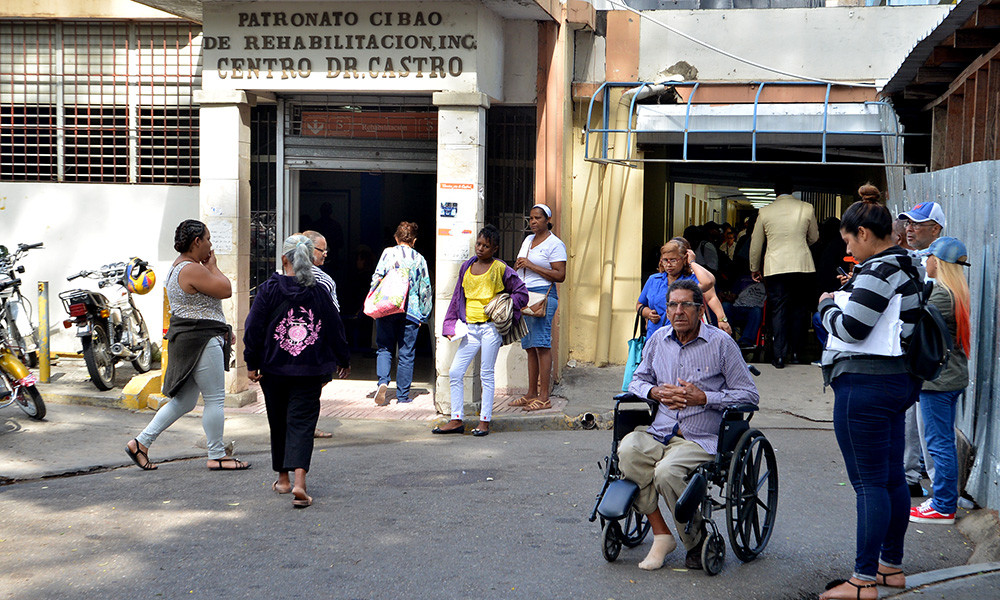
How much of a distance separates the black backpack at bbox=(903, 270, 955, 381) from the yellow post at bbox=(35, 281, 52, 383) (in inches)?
344

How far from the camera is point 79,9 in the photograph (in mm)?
11352

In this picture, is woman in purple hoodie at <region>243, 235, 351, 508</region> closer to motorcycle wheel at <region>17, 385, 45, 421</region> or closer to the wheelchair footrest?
the wheelchair footrest

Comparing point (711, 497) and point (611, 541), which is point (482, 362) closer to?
point (611, 541)

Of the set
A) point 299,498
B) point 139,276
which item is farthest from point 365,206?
point 299,498

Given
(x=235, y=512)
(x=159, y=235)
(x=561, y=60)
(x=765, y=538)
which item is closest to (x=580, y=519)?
(x=765, y=538)

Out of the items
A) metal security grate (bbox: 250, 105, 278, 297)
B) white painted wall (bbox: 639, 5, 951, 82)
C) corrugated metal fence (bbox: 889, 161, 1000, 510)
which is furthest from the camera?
white painted wall (bbox: 639, 5, 951, 82)

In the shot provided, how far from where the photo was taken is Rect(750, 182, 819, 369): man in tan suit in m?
11.3

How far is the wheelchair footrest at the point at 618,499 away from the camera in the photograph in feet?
16.1

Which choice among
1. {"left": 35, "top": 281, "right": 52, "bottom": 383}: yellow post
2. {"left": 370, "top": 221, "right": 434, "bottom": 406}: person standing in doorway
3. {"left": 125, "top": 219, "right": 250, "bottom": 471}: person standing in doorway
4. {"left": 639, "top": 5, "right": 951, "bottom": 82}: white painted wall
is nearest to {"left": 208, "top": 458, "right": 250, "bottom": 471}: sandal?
{"left": 125, "top": 219, "right": 250, "bottom": 471}: person standing in doorway

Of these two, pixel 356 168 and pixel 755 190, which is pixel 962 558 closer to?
pixel 356 168

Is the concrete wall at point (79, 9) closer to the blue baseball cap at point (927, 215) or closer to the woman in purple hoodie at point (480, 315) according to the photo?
the woman in purple hoodie at point (480, 315)

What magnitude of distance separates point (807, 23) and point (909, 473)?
20.7 feet

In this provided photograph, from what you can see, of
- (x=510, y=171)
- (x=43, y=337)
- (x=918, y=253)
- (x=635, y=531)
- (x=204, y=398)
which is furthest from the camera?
(x=510, y=171)

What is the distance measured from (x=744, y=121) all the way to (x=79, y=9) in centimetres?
749
